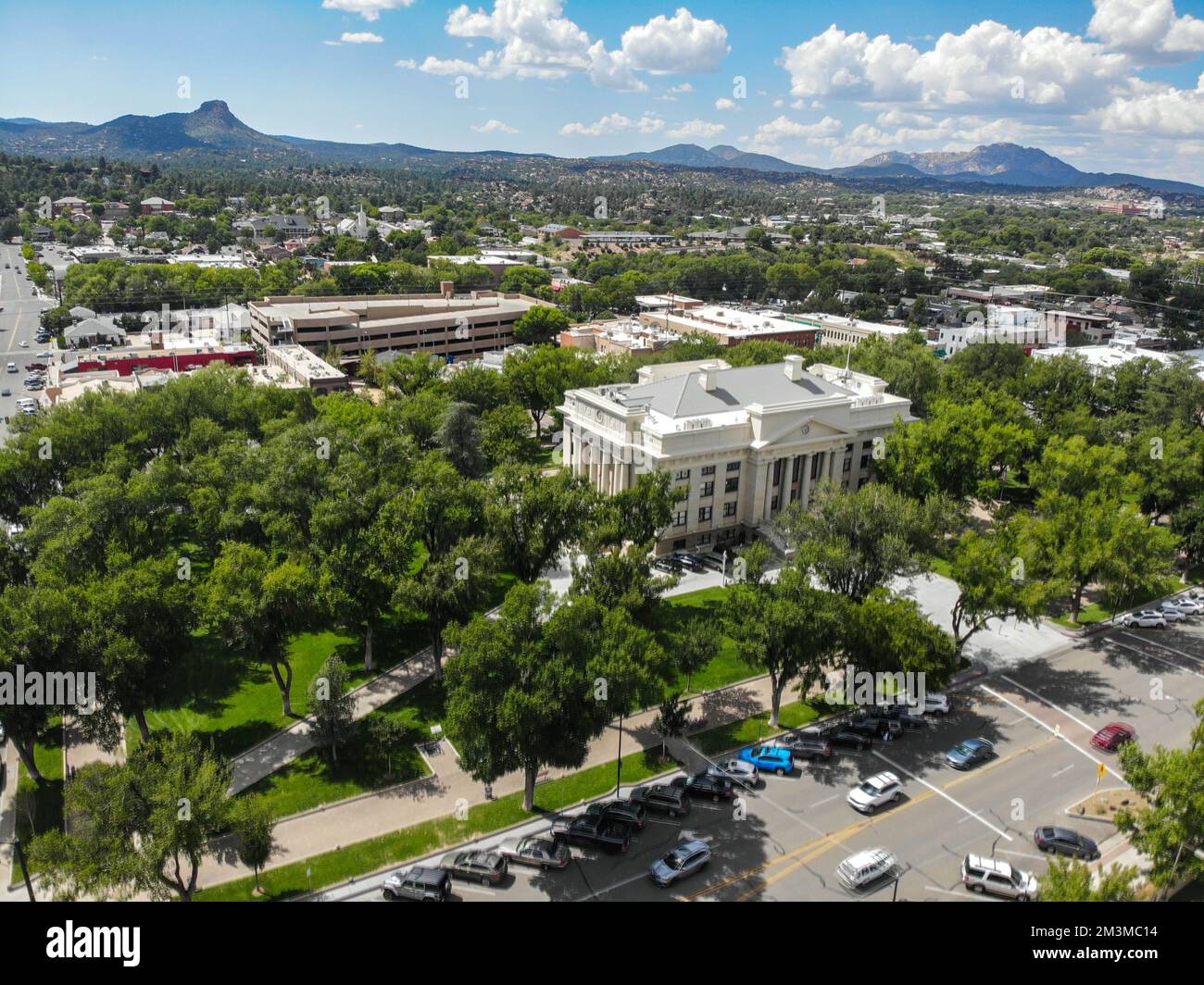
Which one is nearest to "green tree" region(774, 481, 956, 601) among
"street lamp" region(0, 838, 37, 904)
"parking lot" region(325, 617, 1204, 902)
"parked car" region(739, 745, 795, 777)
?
"parking lot" region(325, 617, 1204, 902)

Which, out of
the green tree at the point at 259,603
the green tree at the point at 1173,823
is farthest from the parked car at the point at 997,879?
the green tree at the point at 259,603

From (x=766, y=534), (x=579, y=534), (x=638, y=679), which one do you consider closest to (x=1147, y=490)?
(x=766, y=534)

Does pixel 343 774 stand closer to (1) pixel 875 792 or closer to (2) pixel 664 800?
(2) pixel 664 800

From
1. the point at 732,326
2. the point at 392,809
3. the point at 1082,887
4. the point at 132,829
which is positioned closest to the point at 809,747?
the point at 1082,887

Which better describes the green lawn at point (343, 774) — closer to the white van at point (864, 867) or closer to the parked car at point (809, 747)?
the parked car at point (809, 747)

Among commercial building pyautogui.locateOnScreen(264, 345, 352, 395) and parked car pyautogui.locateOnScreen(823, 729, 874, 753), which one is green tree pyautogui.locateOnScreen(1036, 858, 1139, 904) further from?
commercial building pyautogui.locateOnScreen(264, 345, 352, 395)

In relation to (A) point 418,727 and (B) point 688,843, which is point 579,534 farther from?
(B) point 688,843
